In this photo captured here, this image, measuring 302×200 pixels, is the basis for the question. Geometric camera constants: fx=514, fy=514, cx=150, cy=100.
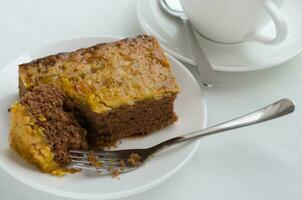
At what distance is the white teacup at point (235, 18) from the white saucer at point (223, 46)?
35 mm

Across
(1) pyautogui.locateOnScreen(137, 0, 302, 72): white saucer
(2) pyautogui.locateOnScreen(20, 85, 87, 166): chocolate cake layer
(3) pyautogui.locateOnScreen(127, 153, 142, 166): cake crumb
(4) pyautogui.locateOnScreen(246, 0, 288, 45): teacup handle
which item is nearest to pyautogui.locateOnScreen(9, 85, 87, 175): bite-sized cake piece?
(2) pyautogui.locateOnScreen(20, 85, 87, 166): chocolate cake layer

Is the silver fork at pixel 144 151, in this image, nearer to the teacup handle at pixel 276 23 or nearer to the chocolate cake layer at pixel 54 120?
the chocolate cake layer at pixel 54 120

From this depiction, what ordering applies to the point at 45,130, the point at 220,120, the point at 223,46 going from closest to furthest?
the point at 45,130 < the point at 220,120 < the point at 223,46

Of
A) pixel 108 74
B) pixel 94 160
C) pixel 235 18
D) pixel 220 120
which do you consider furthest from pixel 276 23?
pixel 94 160

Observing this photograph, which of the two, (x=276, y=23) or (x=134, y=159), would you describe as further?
(x=276, y=23)

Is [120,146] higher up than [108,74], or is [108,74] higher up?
[108,74]

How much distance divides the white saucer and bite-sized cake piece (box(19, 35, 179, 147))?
8.0 inches

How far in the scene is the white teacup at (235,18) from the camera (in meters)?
1.38

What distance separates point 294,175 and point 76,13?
0.84 meters

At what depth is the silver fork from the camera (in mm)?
1145

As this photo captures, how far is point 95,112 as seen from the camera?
117cm

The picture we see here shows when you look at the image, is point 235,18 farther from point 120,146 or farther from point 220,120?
point 120,146

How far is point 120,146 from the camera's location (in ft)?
4.07

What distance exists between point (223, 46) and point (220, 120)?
278 mm
